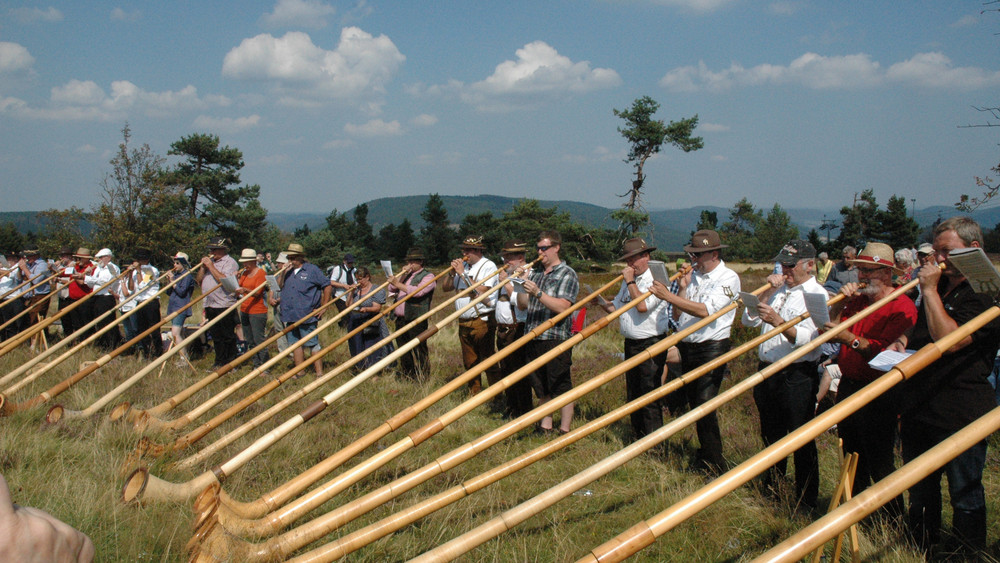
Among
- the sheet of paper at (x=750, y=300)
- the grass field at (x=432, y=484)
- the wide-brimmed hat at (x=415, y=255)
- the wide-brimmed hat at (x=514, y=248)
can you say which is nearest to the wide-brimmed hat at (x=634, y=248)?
the wide-brimmed hat at (x=514, y=248)

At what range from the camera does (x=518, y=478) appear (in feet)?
16.4

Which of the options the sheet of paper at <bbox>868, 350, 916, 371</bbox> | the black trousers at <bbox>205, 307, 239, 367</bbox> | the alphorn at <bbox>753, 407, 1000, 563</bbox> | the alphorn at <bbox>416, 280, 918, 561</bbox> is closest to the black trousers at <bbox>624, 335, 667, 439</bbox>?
the alphorn at <bbox>416, 280, 918, 561</bbox>

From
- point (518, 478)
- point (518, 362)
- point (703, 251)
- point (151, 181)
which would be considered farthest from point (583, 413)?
point (151, 181)

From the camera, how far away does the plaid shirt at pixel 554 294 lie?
20.2ft

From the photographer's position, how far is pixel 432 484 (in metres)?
4.80

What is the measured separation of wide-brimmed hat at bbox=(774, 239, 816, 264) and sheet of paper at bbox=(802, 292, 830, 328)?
1.82 ft

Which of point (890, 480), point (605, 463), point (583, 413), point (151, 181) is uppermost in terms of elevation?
point (151, 181)

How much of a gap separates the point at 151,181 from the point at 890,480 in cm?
4245

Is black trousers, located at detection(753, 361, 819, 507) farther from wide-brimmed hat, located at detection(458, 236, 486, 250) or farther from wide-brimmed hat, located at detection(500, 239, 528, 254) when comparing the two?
wide-brimmed hat, located at detection(458, 236, 486, 250)

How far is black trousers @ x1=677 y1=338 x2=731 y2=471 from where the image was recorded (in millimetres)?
5043

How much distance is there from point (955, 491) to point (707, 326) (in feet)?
7.10

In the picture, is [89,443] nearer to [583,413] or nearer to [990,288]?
[583,413]

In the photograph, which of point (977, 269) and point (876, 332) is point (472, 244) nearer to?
point (876, 332)

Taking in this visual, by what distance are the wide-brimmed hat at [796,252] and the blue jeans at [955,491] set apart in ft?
4.60
